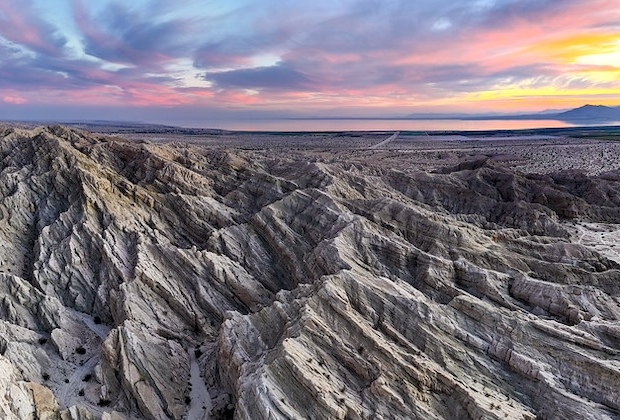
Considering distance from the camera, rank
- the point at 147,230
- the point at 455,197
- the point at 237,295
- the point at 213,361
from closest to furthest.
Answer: the point at 213,361 < the point at 237,295 < the point at 147,230 < the point at 455,197

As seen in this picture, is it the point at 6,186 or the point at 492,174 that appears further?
the point at 492,174

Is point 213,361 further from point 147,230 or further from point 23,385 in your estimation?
point 147,230

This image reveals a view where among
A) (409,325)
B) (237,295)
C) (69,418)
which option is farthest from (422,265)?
(69,418)


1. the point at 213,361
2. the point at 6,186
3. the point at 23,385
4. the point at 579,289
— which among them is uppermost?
the point at 6,186

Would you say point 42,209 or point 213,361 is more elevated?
point 42,209

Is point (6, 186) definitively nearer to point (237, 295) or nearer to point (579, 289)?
point (237, 295)

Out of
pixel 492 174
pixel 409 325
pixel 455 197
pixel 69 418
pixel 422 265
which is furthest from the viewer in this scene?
pixel 492 174
